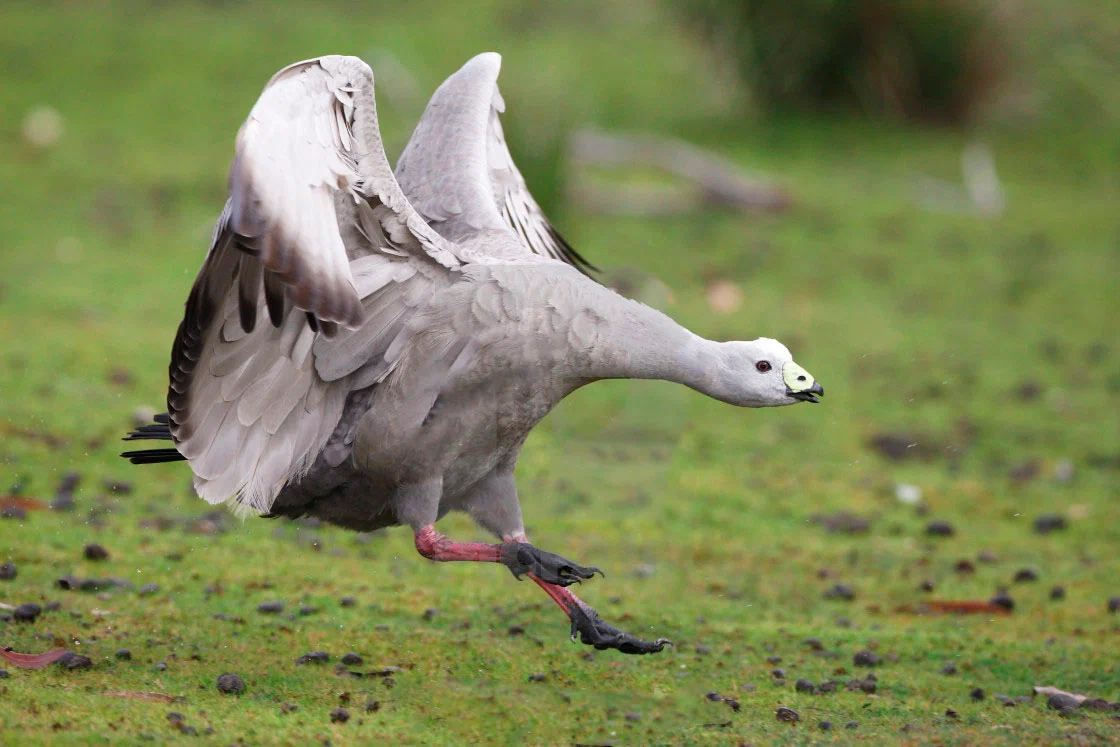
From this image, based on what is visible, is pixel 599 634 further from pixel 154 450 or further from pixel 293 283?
pixel 154 450

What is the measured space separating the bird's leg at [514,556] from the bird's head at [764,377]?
2.90ft

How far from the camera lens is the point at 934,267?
12727mm

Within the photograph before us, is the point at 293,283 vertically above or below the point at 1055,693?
above

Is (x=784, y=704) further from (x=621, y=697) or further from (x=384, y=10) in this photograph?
(x=384, y=10)

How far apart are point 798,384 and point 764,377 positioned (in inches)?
5.1

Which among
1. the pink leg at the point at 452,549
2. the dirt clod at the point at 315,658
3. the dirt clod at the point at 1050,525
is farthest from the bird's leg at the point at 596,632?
the dirt clod at the point at 1050,525

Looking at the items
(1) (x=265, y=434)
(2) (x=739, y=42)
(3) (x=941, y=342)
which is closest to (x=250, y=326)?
(1) (x=265, y=434)

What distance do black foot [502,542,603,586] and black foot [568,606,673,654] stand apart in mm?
284

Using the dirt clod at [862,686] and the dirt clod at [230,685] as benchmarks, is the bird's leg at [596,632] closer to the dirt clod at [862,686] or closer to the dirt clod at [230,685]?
the dirt clod at [862,686]

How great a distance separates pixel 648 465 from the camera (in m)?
8.98

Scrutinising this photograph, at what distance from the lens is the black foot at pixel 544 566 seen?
5.08 metres

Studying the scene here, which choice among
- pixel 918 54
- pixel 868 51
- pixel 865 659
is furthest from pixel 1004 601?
pixel 918 54

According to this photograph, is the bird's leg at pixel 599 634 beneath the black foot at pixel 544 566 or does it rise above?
beneath

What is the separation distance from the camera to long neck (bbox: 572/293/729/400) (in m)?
5.16
